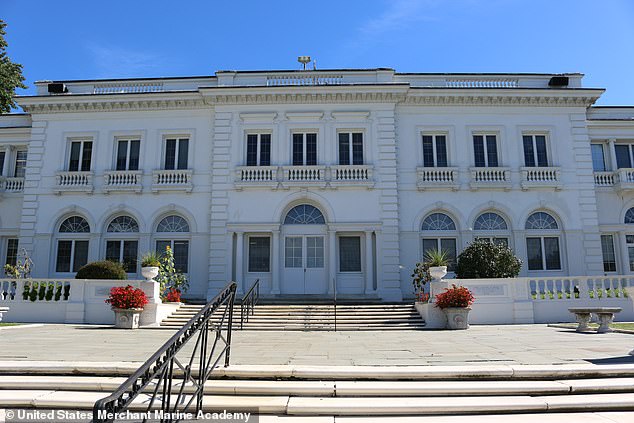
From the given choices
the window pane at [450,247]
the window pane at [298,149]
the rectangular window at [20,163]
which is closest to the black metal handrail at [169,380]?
the window pane at [298,149]

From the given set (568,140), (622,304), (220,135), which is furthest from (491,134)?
(220,135)

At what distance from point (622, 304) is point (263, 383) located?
15073 mm

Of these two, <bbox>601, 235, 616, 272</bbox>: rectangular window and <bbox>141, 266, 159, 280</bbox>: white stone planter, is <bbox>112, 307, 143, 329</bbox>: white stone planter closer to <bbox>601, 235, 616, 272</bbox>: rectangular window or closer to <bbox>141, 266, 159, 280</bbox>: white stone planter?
<bbox>141, 266, 159, 280</bbox>: white stone planter

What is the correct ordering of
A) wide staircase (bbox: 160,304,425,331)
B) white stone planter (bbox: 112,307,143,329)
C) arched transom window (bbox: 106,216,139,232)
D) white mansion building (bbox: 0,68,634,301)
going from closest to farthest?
white stone planter (bbox: 112,307,143,329) → wide staircase (bbox: 160,304,425,331) → white mansion building (bbox: 0,68,634,301) → arched transom window (bbox: 106,216,139,232)

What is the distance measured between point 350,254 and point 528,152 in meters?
9.62

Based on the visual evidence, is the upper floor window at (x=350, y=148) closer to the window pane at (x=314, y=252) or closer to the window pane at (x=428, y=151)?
the window pane at (x=428, y=151)

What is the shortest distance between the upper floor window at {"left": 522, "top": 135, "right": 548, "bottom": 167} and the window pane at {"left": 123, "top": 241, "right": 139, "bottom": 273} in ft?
60.1

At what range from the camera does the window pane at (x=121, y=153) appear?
21844 mm

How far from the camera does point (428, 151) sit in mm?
21531

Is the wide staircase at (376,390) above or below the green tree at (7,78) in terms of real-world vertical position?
below

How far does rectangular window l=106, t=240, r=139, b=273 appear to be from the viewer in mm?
20884

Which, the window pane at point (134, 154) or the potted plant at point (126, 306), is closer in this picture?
the potted plant at point (126, 306)

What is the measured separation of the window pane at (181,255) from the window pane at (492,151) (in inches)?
568

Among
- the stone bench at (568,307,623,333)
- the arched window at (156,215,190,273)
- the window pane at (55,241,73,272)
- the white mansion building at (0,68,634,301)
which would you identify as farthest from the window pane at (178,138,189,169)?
the stone bench at (568,307,623,333)
